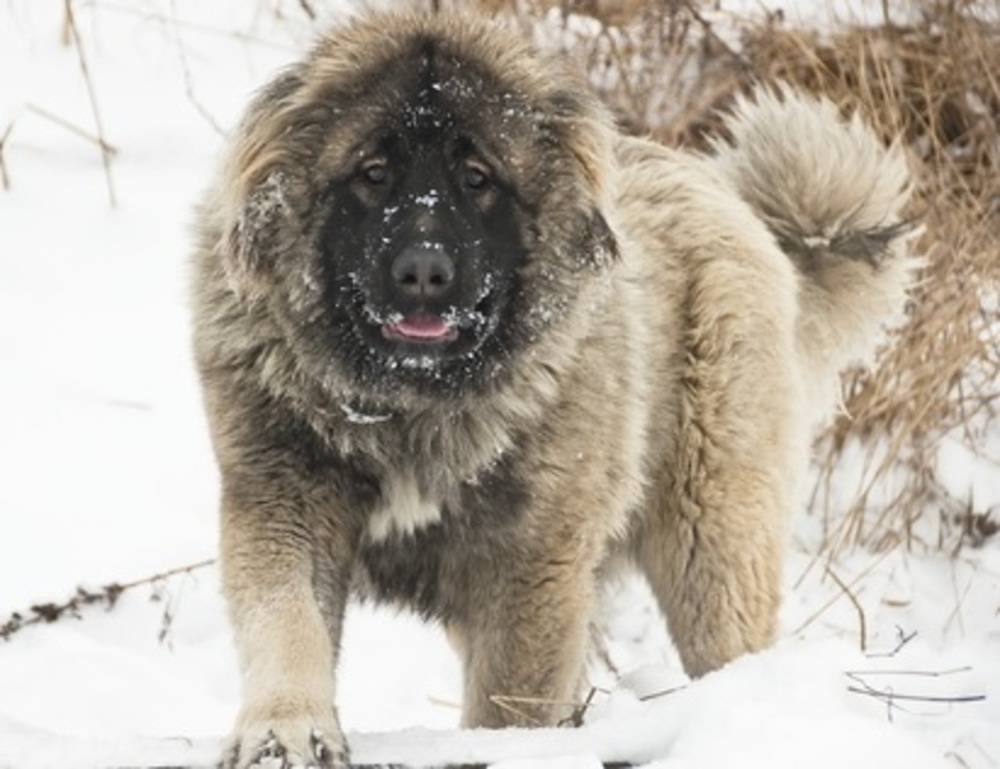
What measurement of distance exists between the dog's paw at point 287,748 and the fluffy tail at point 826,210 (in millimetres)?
2305

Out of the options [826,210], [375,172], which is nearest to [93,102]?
[826,210]

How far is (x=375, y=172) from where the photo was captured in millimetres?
4031

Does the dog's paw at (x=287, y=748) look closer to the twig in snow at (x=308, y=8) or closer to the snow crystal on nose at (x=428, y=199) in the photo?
the snow crystal on nose at (x=428, y=199)

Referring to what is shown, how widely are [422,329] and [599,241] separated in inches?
20.4

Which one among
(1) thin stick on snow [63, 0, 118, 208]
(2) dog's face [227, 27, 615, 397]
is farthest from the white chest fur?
(1) thin stick on snow [63, 0, 118, 208]

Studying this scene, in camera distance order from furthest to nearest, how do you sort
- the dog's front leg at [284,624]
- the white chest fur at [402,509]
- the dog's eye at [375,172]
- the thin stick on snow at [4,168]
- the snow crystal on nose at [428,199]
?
the thin stick on snow at [4,168] → the white chest fur at [402,509] → the dog's eye at [375,172] → the snow crystal on nose at [428,199] → the dog's front leg at [284,624]

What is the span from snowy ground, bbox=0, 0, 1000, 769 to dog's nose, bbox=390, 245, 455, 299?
0.89 meters

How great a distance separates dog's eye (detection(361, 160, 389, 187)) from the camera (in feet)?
13.2

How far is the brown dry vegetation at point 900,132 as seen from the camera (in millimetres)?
7090

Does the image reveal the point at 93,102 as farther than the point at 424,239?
Yes

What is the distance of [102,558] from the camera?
5961 mm

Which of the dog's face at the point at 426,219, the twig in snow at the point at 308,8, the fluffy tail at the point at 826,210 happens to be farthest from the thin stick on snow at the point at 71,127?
the dog's face at the point at 426,219

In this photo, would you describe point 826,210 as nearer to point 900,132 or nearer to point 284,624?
point 900,132

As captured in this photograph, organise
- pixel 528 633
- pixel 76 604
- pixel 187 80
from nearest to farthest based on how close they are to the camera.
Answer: pixel 528 633 < pixel 76 604 < pixel 187 80
